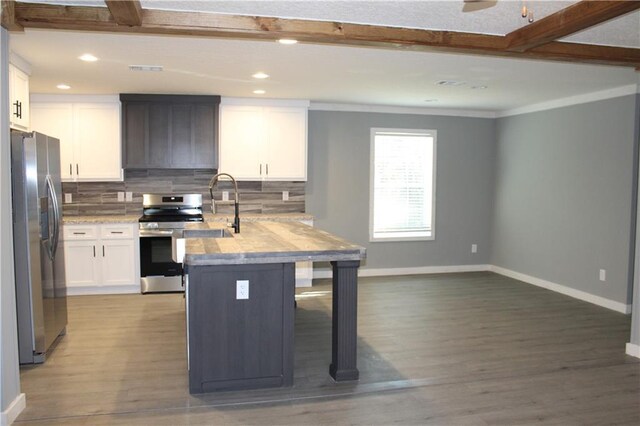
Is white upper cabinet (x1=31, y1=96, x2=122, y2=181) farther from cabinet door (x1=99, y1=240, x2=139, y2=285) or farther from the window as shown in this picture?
the window

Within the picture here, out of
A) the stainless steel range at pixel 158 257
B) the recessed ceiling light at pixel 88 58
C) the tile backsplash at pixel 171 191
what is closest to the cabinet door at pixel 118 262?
the stainless steel range at pixel 158 257

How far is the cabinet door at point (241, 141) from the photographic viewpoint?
6344mm

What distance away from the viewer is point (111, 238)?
5906 millimetres

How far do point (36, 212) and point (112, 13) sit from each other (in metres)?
1.65

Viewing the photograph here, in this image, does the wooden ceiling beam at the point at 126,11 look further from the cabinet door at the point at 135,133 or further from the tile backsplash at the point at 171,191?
the tile backsplash at the point at 171,191

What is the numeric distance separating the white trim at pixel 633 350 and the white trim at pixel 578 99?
8.83 feet

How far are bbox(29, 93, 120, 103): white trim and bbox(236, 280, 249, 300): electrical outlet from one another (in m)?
3.86

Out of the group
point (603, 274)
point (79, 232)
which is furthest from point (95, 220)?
point (603, 274)

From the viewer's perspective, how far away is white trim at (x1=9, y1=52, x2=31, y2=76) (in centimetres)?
405

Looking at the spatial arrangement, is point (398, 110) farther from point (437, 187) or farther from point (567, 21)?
point (567, 21)

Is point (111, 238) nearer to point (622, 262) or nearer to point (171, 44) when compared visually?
point (171, 44)

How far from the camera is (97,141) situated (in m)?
6.12

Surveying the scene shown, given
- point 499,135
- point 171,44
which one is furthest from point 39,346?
point 499,135

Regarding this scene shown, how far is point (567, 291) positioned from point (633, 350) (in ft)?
7.06
